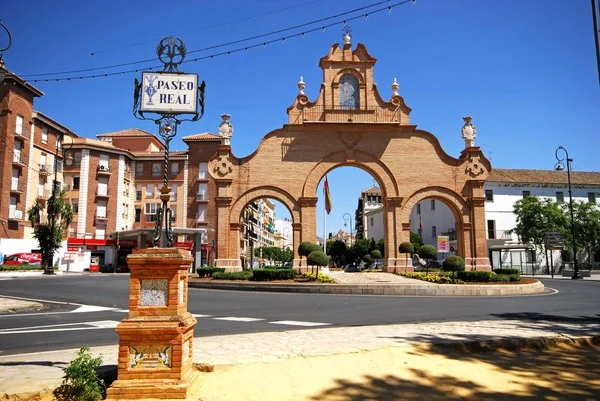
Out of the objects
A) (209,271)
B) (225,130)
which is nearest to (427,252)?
(209,271)

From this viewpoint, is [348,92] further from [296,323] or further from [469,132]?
[296,323]

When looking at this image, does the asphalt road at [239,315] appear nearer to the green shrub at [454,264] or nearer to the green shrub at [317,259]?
the green shrub at [317,259]

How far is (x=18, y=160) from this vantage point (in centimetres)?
4409

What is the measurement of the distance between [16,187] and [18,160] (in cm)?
274

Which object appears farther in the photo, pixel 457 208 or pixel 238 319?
pixel 457 208

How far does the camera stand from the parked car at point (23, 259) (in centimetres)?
4040

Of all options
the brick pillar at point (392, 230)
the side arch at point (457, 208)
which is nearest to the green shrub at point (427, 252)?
the brick pillar at point (392, 230)

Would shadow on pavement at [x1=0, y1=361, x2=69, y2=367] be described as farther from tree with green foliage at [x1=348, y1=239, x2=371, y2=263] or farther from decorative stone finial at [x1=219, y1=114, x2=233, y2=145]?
tree with green foliage at [x1=348, y1=239, x2=371, y2=263]

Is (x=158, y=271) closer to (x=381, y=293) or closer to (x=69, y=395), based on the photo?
(x=69, y=395)

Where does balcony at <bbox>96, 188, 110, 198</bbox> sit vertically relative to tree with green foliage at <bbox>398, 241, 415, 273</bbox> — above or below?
above

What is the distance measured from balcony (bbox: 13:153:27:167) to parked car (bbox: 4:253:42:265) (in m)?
9.32

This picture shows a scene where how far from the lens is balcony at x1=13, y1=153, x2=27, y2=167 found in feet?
144

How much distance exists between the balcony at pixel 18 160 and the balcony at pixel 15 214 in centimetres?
473

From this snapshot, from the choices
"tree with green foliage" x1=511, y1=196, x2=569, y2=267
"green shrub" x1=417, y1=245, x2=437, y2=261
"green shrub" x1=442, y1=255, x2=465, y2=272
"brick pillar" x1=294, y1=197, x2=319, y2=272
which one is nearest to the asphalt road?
"green shrub" x1=442, y1=255, x2=465, y2=272
